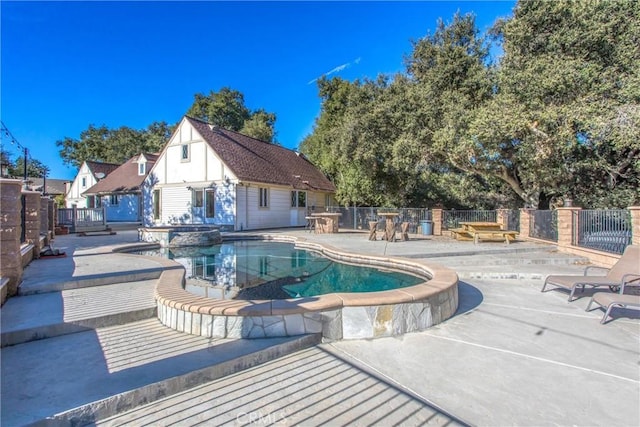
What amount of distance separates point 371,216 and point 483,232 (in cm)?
747

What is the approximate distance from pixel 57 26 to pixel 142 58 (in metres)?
7.54

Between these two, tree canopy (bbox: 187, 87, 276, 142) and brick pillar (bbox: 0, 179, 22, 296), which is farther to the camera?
tree canopy (bbox: 187, 87, 276, 142)

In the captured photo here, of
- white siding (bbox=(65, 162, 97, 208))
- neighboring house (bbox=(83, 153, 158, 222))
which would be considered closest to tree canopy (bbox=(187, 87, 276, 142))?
white siding (bbox=(65, 162, 97, 208))

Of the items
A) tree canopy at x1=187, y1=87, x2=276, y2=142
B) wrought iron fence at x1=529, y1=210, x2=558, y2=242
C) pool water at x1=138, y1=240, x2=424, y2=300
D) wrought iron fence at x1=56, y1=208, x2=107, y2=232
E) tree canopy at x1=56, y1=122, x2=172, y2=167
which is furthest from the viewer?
tree canopy at x1=56, y1=122, x2=172, y2=167

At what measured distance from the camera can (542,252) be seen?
389 inches

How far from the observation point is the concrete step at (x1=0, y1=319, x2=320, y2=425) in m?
2.28

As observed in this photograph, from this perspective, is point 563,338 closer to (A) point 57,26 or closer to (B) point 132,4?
(B) point 132,4

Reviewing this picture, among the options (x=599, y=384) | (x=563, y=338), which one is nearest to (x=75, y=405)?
(x=599, y=384)

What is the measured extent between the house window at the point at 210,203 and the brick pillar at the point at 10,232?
13.7 meters

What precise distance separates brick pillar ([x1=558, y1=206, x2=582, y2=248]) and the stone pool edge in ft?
25.2

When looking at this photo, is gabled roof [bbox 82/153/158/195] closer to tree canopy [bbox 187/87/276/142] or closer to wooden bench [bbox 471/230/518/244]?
tree canopy [bbox 187/87/276/142]

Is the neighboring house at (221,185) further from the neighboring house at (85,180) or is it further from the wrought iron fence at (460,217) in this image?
the neighboring house at (85,180)

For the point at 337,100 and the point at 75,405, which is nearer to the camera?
the point at 75,405

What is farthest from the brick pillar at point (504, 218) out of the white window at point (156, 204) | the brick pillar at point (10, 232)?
the white window at point (156, 204)
